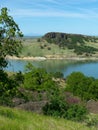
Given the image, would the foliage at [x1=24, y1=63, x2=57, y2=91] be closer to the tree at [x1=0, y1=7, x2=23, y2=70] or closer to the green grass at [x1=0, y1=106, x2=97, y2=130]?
the tree at [x1=0, y1=7, x2=23, y2=70]

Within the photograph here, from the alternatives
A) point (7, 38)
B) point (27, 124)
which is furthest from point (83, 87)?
point (27, 124)

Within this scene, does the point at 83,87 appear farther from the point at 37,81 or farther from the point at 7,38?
the point at 7,38

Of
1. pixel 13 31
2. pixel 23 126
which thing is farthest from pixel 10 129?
pixel 13 31

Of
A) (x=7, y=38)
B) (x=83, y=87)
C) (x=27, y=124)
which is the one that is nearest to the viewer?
(x=27, y=124)

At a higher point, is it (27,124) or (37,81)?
(27,124)

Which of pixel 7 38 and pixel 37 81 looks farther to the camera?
pixel 37 81

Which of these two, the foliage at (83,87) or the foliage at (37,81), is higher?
the foliage at (37,81)

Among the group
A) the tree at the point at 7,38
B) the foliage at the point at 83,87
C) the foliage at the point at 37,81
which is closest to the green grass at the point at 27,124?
the tree at the point at 7,38

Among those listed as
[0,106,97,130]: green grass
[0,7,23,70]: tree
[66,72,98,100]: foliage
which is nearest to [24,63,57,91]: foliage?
[66,72,98,100]: foliage

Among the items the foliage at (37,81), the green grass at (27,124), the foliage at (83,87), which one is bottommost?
the foliage at (83,87)

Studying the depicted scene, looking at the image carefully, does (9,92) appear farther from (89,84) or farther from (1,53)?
(89,84)

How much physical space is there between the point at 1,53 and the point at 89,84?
62.9 m

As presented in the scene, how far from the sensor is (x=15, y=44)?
19078mm

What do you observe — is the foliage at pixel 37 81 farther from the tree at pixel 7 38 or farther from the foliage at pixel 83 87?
the tree at pixel 7 38
